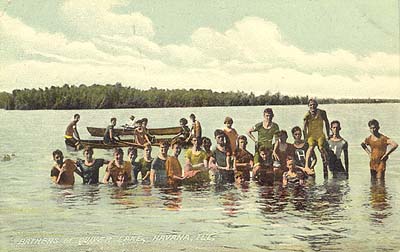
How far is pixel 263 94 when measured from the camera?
258cm

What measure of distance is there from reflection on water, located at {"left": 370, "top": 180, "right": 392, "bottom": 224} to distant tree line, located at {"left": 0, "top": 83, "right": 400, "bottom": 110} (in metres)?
0.34

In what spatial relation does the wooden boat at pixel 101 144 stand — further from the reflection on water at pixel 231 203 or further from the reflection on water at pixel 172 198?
the reflection on water at pixel 231 203

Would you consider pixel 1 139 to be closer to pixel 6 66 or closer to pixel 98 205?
pixel 6 66

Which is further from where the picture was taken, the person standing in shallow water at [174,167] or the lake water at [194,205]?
the person standing in shallow water at [174,167]

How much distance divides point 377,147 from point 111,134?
1079 mm

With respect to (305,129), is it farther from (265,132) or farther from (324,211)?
(324,211)

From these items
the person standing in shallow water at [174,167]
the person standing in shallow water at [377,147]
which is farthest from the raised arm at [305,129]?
the person standing in shallow water at [174,167]

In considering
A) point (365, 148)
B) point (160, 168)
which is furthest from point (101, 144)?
point (365, 148)

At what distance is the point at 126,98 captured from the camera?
102 inches

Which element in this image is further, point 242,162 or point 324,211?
point 242,162

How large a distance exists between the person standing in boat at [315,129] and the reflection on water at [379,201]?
0.20 metres

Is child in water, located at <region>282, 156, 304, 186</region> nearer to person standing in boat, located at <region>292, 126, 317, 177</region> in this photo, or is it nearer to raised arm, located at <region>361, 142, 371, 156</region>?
person standing in boat, located at <region>292, 126, 317, 177</region>

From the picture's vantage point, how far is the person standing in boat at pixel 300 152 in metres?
2.62

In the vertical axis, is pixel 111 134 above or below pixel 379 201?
above
